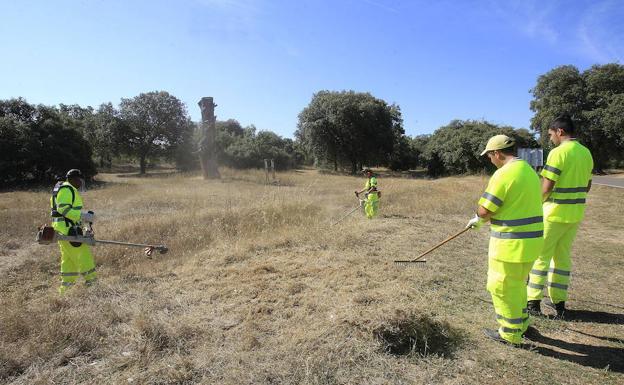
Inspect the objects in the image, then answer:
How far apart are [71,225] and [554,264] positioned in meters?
6.49

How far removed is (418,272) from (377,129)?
3224 cm

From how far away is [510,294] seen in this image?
3.36 metres

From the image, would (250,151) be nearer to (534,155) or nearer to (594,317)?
(534,155)

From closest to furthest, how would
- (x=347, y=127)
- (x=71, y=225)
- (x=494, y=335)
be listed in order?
1. (x=494, y=335)
2. (x=71, y=225)
3. (x=347, y=127)

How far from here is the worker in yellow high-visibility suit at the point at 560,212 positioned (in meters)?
4.16

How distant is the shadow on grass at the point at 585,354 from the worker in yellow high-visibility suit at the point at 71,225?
5830mm

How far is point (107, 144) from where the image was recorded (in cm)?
3819

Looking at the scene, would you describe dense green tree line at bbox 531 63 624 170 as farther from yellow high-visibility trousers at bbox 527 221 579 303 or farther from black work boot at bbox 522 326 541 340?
black work boot at bbox 522 326 541 340

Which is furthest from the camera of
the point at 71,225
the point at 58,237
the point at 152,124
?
the point at 152,124

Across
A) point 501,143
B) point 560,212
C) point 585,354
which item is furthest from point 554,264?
point 501,143

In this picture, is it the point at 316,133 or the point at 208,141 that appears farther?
the point at 316,133

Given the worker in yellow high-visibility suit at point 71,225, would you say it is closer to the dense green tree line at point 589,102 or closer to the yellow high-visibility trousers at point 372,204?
the yellow high-visibility trousers at point 372,204

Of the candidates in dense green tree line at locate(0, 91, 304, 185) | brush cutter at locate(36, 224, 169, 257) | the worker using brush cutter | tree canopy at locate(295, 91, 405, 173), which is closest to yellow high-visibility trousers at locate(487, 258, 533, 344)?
brush cutter at locate(36, 224, 169, 257)

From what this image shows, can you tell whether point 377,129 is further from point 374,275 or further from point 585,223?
point 374,275
